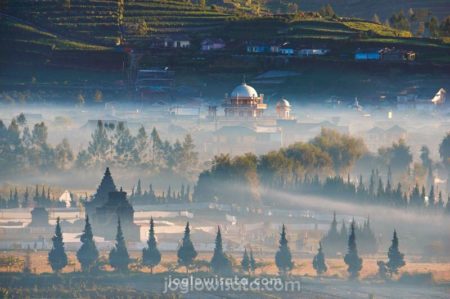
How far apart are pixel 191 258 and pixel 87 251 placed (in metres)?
3.05

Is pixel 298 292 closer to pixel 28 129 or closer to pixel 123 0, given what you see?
pixel 28 129

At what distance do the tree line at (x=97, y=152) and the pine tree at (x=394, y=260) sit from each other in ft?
75.6

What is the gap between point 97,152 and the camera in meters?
95.5

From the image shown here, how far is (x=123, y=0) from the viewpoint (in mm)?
131125

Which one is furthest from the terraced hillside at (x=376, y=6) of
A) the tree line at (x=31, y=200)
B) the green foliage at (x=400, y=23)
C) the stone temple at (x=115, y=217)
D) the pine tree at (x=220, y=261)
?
the pine tree at (x=220, y=261)

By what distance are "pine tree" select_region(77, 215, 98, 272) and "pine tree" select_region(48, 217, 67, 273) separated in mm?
524

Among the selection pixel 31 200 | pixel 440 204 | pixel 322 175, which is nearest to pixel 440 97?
pixel 322 175

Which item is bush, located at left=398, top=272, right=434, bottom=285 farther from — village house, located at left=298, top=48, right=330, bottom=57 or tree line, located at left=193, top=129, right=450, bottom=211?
village house, located at left=298, top=48, right=330, bottom=57

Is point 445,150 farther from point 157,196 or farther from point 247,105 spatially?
point 157,196

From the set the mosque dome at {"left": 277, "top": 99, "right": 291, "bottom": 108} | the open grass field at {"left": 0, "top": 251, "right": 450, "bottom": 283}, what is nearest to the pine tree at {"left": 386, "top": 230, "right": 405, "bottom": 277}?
the open grass field at {"left": 0, "top": 251, "right": 450, "bottom": 283}

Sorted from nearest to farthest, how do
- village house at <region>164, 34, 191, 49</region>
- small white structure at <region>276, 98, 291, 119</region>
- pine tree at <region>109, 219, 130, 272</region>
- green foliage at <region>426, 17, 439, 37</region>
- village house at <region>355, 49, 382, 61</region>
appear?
pine tree at <region>109, 219, 130, 272</region>, small white structure at <region>276, 98, 291, 119</region>, village house at <region>355, 49, 382, 61</region>, village house at <region>164, 34, 191, 49</region>, green foliage at <region>426, 17, 439, 37</region>

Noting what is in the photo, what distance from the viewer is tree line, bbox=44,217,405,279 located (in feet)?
223

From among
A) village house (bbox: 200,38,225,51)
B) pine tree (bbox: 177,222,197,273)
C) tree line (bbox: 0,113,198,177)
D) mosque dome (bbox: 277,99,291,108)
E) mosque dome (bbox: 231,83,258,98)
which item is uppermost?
village house (bbox: 200,38,225,51)

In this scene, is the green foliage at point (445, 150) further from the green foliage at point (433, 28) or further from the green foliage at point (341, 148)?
the green foliage at point (433, 28)
